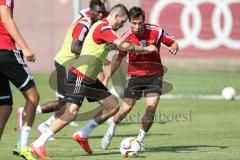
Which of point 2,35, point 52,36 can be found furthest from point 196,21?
point 2,35

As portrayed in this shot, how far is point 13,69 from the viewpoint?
10000 millimetres

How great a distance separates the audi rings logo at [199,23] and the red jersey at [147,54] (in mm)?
15364

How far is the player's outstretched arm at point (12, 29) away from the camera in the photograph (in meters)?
9.70

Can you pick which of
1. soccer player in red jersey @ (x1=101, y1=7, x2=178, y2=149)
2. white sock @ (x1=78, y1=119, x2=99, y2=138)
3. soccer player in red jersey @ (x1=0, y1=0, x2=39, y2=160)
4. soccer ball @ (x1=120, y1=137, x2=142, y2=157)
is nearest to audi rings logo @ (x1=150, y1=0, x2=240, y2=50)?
soccer player in red jersey @ (x1=101, y1=7, x2=178, y2=149)

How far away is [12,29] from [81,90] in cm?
223

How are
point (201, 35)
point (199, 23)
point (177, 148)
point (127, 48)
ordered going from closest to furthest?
point (127, 48)
point (177, 148)
point (201, 35)
point (199, 23)

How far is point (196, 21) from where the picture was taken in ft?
94.8

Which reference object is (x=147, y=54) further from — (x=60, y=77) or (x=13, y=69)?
(x=13, y=69)

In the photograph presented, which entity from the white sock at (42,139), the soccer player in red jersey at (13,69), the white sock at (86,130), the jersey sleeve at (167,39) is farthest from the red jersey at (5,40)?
the jersey sleeve at (167,39)

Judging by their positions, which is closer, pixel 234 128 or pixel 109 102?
pixel 109 102

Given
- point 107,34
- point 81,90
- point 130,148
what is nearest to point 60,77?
point 81,90

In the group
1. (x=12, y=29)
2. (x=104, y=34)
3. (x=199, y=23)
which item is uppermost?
(x=12, y=29)

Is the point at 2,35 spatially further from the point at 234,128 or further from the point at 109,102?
the point at 234,128

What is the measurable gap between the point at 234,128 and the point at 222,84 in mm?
10590
